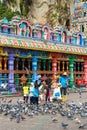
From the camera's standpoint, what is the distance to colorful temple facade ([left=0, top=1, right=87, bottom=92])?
86.9ft

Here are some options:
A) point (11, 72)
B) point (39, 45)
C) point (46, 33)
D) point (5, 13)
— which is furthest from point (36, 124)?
point (5, 13)

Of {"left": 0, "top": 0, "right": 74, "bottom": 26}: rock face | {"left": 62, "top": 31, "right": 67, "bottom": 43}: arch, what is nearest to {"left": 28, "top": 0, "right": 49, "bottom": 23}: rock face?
{"left": 0, "top": 0, "right": 74, "bottom": 26}: rock face

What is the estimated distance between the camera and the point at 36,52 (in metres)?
28.9

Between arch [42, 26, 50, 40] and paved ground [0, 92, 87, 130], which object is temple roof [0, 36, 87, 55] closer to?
arch [42, 26, 50, 40]

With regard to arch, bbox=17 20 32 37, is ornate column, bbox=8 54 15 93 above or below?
below

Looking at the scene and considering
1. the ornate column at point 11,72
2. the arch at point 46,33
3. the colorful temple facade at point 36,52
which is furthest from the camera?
the arch at point 46,33

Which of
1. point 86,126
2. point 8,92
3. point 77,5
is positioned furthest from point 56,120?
point 77,5

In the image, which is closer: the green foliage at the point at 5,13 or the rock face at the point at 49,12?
the green foliage at the point at 5,13

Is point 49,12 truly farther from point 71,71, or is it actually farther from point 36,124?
point 36,124

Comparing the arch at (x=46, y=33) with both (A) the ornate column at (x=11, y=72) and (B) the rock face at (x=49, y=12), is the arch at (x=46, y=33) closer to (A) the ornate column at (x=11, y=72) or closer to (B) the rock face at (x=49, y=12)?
(A) the ornate column at (x=11, y=72)

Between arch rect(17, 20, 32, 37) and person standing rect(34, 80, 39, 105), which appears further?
arch rect(17, 20, 32, 37)

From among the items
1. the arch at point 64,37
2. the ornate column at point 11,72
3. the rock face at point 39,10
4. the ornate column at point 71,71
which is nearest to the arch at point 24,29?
the ornate column at point 11,72

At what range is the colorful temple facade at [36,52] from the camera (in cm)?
2648

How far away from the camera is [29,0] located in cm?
6756
